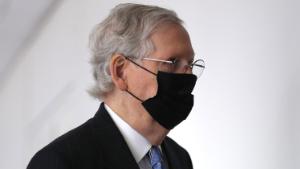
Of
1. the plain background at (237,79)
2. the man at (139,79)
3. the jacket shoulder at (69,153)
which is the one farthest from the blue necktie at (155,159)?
the plain background at (237,79)

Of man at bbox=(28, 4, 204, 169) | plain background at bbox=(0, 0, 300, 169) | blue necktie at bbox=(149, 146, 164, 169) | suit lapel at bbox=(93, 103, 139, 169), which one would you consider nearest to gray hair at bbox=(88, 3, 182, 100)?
man at bbox=(28, 4, 204, 169)

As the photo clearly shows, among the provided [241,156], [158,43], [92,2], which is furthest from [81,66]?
[158,43]

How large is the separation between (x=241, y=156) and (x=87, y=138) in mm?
649

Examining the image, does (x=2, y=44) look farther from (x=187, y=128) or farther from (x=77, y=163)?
(x=77, y=163)

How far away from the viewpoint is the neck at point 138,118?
1423 millimetres

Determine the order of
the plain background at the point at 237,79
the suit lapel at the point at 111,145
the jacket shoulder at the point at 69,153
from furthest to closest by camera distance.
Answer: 1. the plain background at the point at 237,79
2. the suit lapel at the point at 111,145
3. the jacket shoulder at the point at 69,153

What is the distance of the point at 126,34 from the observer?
4.61 feet

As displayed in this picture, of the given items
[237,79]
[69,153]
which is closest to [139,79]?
[69,153]

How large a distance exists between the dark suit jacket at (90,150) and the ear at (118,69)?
0.09 meters

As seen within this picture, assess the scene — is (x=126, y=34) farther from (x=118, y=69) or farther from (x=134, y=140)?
(x=134, y=140)

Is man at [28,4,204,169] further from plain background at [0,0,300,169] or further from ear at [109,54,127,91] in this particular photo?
plain background at [0,0,300,169]

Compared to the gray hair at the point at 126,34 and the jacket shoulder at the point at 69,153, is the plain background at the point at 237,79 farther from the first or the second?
the jacket shoulder at the point at 69,153

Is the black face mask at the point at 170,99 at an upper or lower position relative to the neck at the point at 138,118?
upper

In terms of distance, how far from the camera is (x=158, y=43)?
4.64 ft
